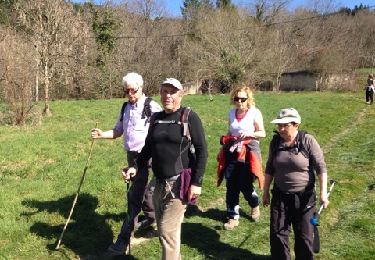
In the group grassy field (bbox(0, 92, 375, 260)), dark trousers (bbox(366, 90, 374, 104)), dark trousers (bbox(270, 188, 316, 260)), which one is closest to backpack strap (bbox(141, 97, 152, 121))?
grassy field (bbox(0, 92, 375, 260))

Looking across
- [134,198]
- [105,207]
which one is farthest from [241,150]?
[105,207]

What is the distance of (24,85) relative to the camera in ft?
55.8

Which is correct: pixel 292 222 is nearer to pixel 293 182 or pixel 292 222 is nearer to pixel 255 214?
pixel 293 182

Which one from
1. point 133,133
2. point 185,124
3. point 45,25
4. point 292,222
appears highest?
point 45,25

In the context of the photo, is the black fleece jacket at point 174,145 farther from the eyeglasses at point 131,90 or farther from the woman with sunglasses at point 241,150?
the woman with sunglasses at point 241,150

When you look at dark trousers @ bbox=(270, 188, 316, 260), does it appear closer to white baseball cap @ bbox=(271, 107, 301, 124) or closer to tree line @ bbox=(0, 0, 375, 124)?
white baseball cap @ bbox=(271, 107, 301, 124)

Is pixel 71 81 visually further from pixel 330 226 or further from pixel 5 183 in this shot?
pixel 330 226

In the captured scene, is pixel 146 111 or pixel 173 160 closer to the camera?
pixel 173 160

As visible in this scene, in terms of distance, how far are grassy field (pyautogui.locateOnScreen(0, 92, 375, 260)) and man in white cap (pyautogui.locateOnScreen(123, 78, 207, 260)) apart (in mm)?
1298

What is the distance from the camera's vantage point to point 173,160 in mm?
4547

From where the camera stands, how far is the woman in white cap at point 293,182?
4734 millimetres

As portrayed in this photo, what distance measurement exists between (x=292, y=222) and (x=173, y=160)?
163 cm

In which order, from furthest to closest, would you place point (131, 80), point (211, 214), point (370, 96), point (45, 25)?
point (370, 96), point (45, 25), point (211, 214), point (131, 80)

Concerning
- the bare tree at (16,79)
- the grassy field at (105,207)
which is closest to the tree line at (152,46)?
the bare tree at (16,79)
